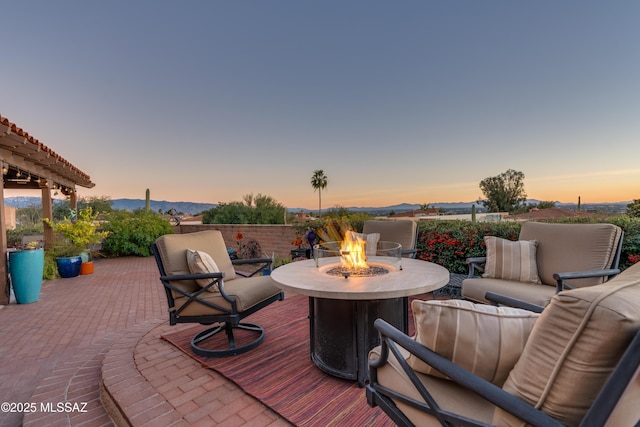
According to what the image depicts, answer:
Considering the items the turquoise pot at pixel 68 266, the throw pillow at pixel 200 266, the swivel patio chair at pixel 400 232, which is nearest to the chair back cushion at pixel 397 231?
the swivel patio chair at pixel 400 232

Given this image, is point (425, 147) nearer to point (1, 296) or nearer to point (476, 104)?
point (476, 104)

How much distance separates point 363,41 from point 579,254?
590 centimetres

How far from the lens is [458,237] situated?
4.09 metres

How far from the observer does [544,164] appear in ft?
25.6

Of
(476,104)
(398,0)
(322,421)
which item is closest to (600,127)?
(476,104)

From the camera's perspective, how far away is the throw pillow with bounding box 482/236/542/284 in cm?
286

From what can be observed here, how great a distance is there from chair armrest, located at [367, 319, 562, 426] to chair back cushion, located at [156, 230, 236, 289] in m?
1.64

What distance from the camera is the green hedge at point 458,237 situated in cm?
377

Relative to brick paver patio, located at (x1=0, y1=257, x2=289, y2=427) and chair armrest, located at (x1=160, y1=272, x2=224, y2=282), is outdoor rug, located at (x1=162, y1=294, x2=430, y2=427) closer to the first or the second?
brick paver patio, located at (x1=0, y1=257, x2=289, y2=427)

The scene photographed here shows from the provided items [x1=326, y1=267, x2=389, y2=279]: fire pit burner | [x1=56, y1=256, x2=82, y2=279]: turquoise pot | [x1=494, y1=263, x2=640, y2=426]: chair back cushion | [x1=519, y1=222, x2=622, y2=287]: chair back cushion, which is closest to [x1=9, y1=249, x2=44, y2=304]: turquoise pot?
[x1=56, y1=256, x2=82, y2=279]: turquoise pot

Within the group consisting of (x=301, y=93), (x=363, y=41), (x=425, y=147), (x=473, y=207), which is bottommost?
(x=473, y=207)

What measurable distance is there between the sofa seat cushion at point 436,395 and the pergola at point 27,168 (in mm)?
5405

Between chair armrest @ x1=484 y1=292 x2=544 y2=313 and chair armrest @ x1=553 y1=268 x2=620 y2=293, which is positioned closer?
chair armrest @ x1=484 y1=292 x2=544 y2=313

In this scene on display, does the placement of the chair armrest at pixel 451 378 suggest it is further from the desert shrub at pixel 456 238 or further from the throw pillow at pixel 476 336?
the desert shrub at pixel 456 238
